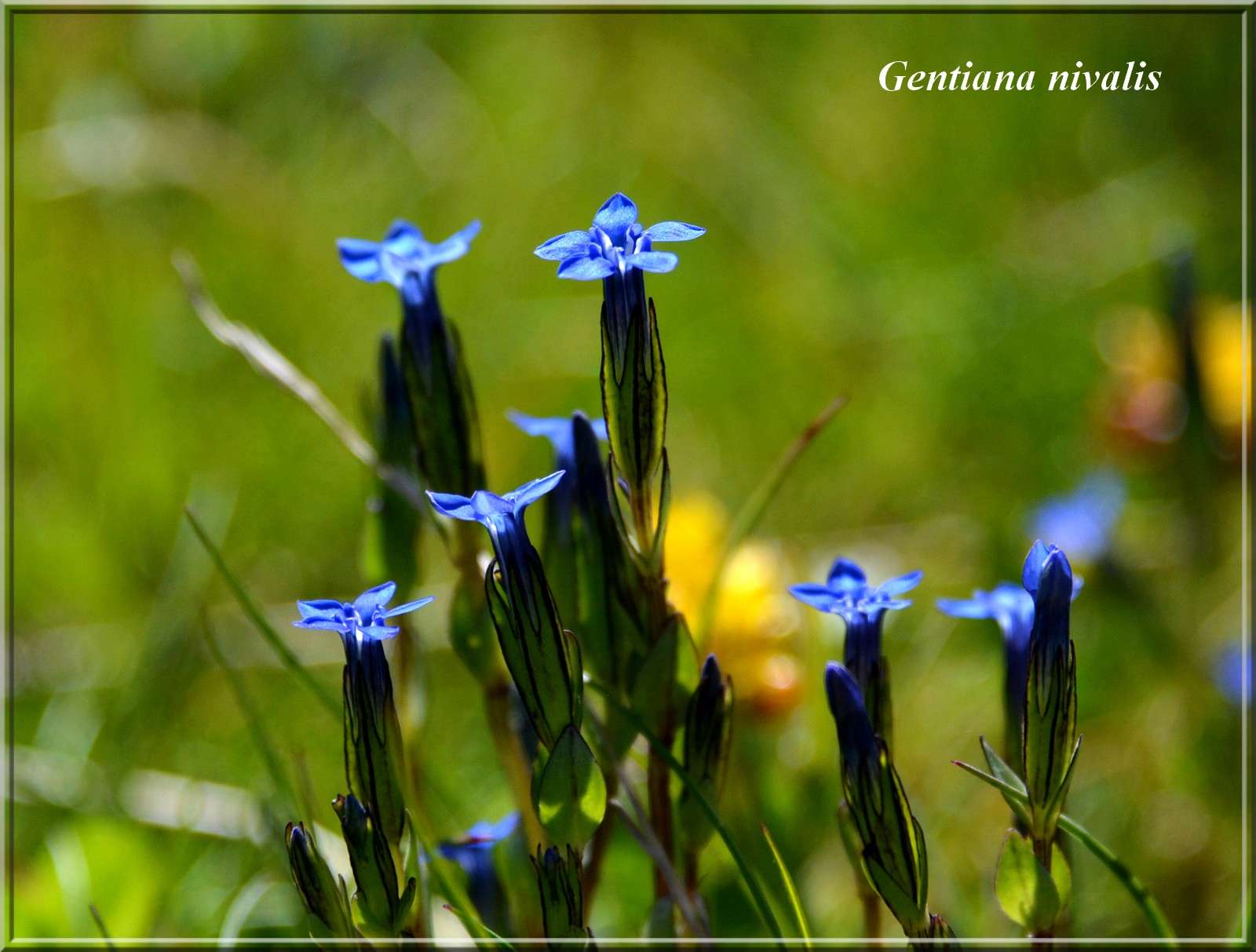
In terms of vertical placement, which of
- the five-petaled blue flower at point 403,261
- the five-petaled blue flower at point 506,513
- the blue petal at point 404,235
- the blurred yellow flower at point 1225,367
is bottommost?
the five-petaled blue flower at point 506,513

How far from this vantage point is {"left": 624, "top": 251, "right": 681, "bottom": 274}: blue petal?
3.11 feet

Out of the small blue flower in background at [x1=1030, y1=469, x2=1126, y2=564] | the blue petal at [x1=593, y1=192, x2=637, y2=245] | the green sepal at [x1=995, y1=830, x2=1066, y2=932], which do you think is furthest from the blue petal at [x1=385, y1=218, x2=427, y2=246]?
the small blue flower in background at [x1=1030, y1=469, x2=1126, y2=564]

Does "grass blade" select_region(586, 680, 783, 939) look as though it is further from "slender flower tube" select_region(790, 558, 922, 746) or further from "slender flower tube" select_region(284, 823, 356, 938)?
"slender flower tube" select_region(284, 823, 356, 938)

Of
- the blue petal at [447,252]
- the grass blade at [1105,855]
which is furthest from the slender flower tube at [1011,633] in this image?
the blue petal at [447,252]

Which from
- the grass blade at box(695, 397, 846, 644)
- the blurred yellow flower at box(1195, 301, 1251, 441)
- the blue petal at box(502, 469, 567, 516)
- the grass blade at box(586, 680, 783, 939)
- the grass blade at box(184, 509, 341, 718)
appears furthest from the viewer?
the blurred yellow flower at box(1195, 301, 1251, 441)

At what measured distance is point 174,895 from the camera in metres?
1.54

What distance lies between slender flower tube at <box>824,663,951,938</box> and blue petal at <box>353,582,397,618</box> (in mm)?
347

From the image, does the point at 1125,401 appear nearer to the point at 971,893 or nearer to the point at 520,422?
the point at 971,893

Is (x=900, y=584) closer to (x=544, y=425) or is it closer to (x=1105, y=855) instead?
(x=1105, y=855)

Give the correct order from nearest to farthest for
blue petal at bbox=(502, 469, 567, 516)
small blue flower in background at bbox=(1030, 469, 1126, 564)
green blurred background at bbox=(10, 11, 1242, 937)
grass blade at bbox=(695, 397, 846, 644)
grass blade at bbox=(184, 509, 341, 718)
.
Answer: blue petal at bbox=(502, 469, 567, 516)
grass blade at bbox=(184, 509, 341, 718)
grass blade at bbox=(695, 397, 846, 644)
green blurred background at bbox=(10, 11, 1242, 937)
small blue flower in background at bbox=(1030, 469, 1126, 564)

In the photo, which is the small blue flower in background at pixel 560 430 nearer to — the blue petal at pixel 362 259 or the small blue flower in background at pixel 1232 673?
the blue petal at pixel 362 259

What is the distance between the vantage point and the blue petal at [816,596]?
3.44 feet

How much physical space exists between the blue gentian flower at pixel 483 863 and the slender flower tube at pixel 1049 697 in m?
0.50

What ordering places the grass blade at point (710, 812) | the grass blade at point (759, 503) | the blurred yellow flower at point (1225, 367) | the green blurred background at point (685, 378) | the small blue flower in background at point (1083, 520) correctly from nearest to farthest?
1. the grass blade at point (710, 812)
2. the grass blade at point (759, 503)
3. the green blurred background at point (685, 378)
4. the small blue flower in background at point (1083, 520)
5. the blurred yellow flower at point (1225, 367)
